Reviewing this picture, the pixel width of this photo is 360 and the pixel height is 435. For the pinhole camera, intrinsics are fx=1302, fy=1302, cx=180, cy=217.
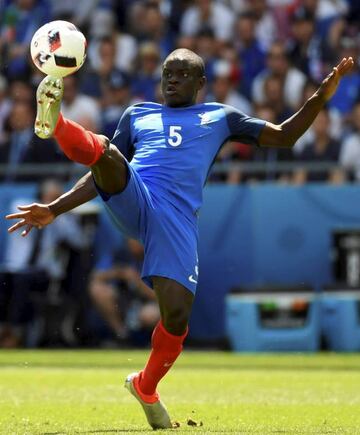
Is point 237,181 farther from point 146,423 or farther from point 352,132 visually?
point 146,423

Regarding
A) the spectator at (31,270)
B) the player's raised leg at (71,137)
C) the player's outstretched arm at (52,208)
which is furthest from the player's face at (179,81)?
the spectator at (31,270)

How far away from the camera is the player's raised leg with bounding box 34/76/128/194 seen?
22.4 feet

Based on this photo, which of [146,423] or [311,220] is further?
[311,220]

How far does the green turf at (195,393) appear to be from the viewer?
7.85 meters

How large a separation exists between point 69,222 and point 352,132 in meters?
3.81

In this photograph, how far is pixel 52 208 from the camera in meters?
7.62

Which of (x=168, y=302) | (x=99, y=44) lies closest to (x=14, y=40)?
(x=99, y=44)

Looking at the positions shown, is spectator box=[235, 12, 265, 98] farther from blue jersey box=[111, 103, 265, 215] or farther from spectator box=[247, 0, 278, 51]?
blue jersey box=[111, 103, 265, 215]

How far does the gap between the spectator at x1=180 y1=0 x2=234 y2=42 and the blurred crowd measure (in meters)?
0.01

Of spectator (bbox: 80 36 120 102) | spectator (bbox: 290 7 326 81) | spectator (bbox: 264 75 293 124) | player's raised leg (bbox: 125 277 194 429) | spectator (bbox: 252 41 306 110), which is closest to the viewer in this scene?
player's raised leg (bbox: 125 277 194 429)

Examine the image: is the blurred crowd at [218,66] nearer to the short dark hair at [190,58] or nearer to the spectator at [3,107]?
the spectator at [3,107]

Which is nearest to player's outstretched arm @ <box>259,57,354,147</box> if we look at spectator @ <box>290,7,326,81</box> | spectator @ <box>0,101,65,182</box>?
spectator @ <box>0,101,65,182</box>

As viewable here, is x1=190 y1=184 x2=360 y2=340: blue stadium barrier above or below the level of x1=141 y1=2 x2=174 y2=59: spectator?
below

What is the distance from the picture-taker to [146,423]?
8008 millimetres
